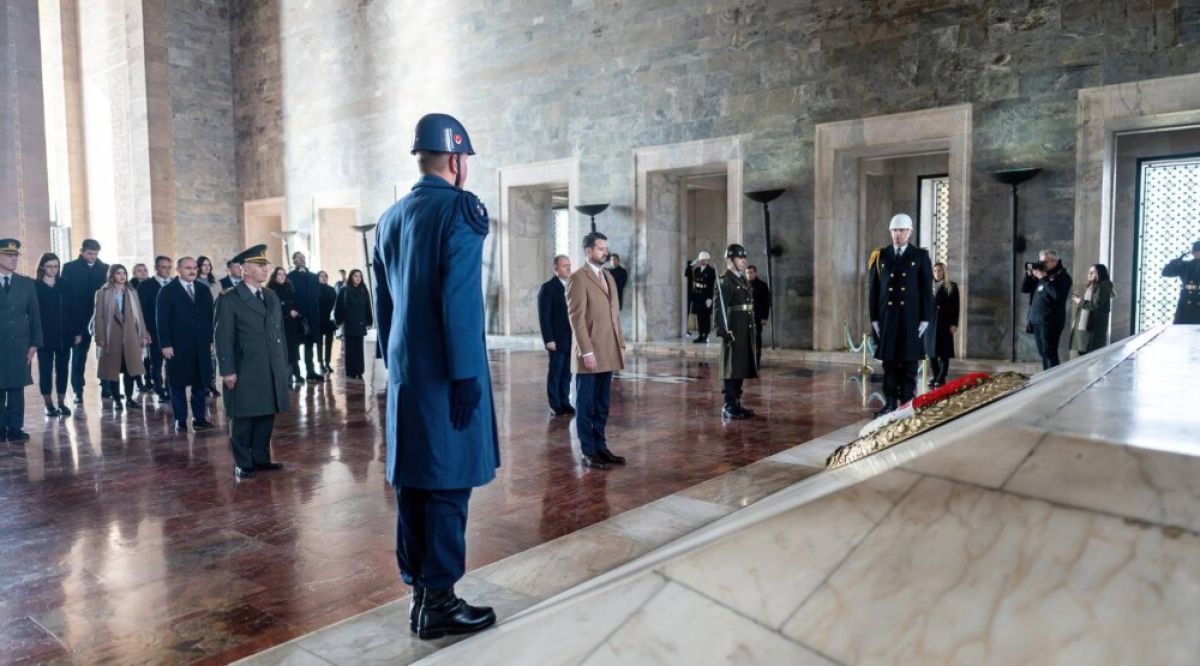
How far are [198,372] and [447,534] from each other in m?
5.39

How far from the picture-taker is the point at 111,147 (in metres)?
21.6

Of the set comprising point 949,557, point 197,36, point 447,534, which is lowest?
point 447,534

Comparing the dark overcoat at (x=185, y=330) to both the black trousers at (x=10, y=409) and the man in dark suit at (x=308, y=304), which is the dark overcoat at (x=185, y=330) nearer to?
the black trousers at (x=10, y=409)

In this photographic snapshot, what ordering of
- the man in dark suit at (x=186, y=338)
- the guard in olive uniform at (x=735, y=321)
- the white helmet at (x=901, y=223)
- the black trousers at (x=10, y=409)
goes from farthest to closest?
the man in dark suit at (x=186, y=338) < the guard in olive uniform at (x=735, y=321) < the black trousers at (x=10, y=409) < the white helmet at (x=901, y=223)

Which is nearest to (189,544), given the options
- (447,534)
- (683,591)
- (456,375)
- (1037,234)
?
(447,534)

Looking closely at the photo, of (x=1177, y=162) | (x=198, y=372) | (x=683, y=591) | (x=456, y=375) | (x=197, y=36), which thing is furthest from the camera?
(x=197, y=36)

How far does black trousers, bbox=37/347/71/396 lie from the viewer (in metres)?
8.10

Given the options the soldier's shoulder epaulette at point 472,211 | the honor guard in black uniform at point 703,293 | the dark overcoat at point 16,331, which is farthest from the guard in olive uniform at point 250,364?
the honor guard in black uniform at point 703,293

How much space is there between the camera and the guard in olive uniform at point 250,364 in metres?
5.20

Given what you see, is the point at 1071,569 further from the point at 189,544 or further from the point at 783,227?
the point at 783,227

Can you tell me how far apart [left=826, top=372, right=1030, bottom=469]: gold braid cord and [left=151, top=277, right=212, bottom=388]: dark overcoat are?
19.2 ft

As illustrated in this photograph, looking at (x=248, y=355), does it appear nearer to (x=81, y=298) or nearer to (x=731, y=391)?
(x=731, y=391)

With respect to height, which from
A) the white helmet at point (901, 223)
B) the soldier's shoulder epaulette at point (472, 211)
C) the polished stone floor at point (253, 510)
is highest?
the white helmet at point (901, 223)

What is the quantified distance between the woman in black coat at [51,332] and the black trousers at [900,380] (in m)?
7.86
